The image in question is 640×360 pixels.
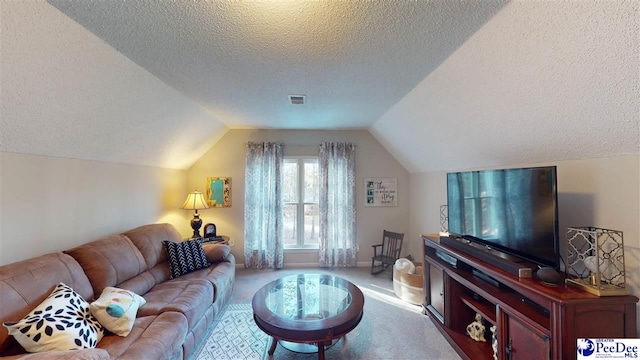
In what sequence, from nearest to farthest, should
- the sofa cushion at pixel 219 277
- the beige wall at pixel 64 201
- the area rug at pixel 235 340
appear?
1. the beige wall at pixel 64 201
2. the area rug at pixel 235 340
3. the sofa cushion at pixel 219 277

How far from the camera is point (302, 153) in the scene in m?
4.16

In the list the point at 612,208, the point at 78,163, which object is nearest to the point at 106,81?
the point at 78,163

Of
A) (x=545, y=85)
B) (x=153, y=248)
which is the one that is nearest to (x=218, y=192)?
(x=153, y=248)

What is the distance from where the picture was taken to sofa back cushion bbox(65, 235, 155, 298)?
1929 mm

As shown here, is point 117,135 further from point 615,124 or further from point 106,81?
point 615,124

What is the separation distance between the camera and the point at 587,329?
1.24 metres

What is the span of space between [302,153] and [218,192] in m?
1.68

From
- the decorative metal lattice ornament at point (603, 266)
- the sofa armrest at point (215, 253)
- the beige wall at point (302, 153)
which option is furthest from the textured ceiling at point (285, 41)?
the sofa armrest at point (215, 253)

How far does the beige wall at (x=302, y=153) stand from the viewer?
413 centimetres

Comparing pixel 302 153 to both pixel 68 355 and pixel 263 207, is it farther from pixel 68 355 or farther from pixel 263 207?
pixel 68 355

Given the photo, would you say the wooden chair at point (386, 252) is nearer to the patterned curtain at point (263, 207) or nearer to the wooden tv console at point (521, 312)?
the wooden tv console at point (521, 312)

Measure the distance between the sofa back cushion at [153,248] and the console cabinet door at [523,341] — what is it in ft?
10.5

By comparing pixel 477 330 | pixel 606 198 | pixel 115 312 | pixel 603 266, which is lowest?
pixel 477 330

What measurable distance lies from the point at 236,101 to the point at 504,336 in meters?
3.33
